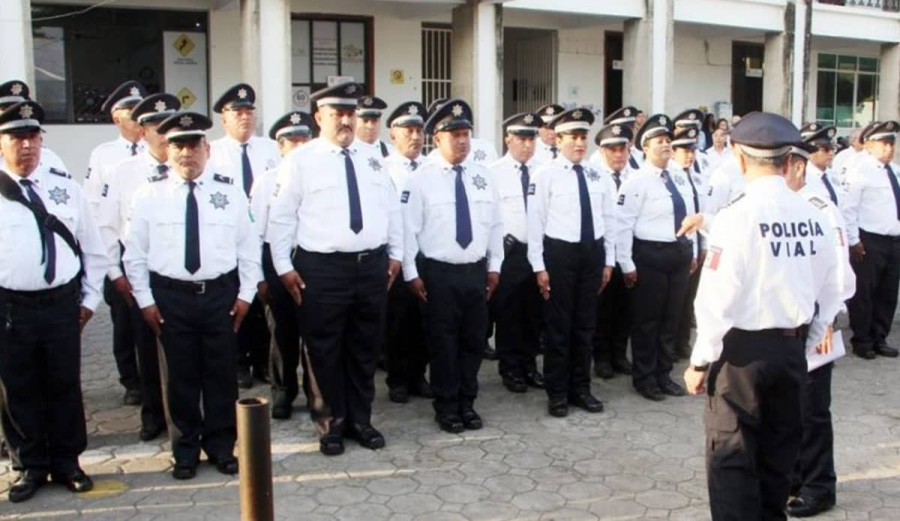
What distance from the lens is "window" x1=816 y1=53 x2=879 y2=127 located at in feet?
73.9

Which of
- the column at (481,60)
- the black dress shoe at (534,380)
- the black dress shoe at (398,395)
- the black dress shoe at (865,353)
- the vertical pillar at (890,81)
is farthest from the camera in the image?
the vertical pillar at (890,81)

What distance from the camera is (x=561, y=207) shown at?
6.23 meters

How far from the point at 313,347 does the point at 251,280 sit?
56 centimetres

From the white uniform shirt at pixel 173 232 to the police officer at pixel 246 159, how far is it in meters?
1.67

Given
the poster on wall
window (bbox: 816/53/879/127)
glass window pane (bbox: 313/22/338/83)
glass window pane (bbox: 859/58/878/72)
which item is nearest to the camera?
the poster on wall

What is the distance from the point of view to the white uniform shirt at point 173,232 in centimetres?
494

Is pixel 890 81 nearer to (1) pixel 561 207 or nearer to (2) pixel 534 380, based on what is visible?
(2) pixel 534 380

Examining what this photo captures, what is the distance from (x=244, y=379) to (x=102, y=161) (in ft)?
6.08

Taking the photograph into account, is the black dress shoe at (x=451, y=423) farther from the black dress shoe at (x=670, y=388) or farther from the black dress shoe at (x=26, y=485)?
the black dress shoe at (x=26, y=485)

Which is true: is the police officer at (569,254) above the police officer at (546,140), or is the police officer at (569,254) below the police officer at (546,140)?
below

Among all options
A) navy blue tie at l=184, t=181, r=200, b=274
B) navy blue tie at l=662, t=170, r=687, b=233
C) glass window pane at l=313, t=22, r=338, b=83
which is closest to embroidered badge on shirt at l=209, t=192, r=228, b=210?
navy blue tie at l=184, t=181, r=200, b=274

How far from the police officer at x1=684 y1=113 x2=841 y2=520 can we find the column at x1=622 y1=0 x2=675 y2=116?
13.4 meters

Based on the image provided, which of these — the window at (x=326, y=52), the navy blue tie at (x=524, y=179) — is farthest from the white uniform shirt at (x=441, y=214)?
the window at (x=326, y=52)

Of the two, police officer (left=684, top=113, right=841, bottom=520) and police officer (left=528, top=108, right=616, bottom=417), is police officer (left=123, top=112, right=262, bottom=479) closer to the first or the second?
police officer (left=528, top=108, right=616, bottom=417)
